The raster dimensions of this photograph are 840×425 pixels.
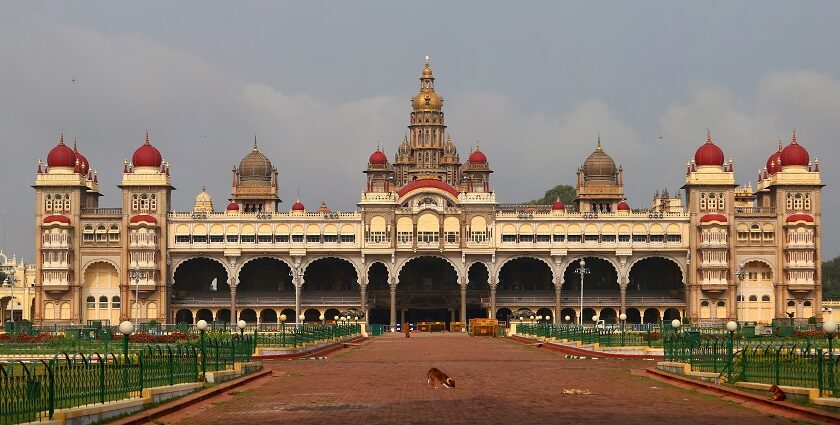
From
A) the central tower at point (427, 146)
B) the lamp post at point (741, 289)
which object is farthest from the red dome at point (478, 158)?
the lamp post at point (741, 289)

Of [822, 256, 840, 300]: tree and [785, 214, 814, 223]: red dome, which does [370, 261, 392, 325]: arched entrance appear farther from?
[822, 256, 840, 300]: tree

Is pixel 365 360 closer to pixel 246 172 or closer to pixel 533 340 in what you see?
pixel 533 340

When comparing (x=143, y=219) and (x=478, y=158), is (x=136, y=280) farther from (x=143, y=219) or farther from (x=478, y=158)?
(x=478, y=158)

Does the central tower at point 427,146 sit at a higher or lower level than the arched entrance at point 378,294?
higher

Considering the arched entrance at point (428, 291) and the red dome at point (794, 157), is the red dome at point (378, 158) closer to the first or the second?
the arched entrance at point (428, 291)

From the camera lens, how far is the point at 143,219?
110938 mm

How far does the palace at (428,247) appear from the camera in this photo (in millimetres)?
110750

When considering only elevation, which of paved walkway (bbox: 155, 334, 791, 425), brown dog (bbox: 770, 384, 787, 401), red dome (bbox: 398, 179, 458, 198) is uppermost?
red dome (bbox: 398, 179, 458, 198)

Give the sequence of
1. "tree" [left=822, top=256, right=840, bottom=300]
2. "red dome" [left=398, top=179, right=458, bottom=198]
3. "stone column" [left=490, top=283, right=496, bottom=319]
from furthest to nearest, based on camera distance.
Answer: "tree" [left=822, top=256, right=840, bottom=300] < "red dome" [left=398, top=179, right=458, bottom=198] < "stone column" [left=490, top=283, right=496, bottom=319]

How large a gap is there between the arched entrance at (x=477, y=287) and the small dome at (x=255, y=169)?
880 inches

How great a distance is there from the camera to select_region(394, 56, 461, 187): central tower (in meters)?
132

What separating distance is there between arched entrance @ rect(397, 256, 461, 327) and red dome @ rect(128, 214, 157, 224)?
863 inches

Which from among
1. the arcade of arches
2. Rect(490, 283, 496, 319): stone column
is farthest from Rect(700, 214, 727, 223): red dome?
Rect(490, 283, 496, 319): stone column

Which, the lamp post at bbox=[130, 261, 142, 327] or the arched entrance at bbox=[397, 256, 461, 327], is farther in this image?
the arched entrance at bbox=[397, 256, 461, 327]
